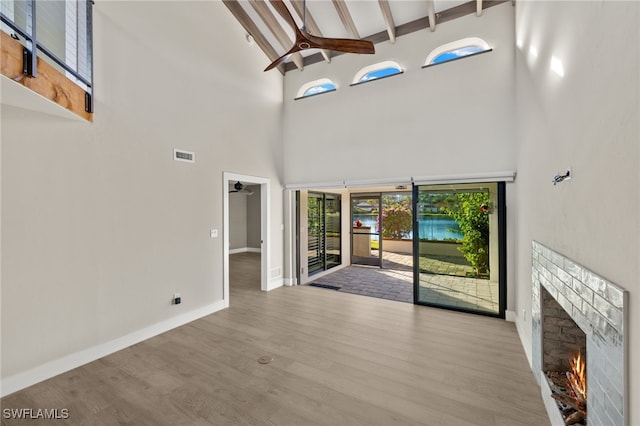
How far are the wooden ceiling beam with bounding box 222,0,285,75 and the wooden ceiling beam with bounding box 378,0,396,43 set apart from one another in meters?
2.33

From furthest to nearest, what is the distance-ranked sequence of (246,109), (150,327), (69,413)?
(246,109) → (150,327) → (69,413)

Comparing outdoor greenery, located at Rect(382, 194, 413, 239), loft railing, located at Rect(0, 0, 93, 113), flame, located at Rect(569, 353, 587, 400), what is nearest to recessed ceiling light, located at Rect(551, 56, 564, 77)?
flame, located at Rect(569, 353, 587, 400)

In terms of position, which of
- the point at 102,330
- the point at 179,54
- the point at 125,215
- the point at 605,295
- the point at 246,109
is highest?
the point at 179,54

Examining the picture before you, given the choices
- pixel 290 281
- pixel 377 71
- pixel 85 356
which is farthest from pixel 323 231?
pixel 85 356

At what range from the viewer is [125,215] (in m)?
3.27

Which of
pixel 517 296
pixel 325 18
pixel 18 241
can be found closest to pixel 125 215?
pixel 18 241

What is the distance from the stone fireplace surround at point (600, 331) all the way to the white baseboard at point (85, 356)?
418cm

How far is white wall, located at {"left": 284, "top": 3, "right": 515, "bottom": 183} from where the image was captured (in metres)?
4.04

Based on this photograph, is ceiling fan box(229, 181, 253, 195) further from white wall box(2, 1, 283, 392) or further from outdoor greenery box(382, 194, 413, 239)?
outdoor greenery box(382, 194, 413, 239)

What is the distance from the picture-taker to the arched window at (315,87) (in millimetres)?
5703

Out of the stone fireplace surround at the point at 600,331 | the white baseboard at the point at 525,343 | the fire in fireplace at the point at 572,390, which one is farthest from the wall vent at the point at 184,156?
the white baseboard at the point at 525,343

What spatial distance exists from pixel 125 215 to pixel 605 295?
4190 millimetres

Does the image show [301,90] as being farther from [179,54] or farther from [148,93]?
[148,93]

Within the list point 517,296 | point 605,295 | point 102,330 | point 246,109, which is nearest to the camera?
point 605,295
